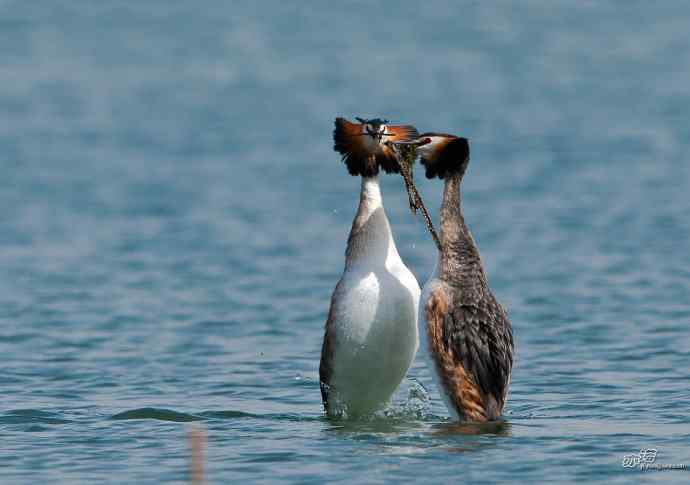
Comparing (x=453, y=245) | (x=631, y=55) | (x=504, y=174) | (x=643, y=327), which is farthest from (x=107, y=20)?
(x=453, y=245)

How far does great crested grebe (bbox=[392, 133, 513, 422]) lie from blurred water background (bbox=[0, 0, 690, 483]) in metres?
0.30

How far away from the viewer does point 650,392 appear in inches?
564

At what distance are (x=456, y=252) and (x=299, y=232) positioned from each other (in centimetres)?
1301

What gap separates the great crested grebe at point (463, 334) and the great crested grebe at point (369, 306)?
45cm

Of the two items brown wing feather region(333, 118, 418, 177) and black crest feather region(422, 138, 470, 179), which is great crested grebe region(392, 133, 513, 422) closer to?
black crest feather region(422, 138, 470, 179)

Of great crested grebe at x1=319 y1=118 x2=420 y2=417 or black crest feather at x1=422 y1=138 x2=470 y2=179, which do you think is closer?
great crested grebe at x1=319 y1=118 x2=420 y2=417

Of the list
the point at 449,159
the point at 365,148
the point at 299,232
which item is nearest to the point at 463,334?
the point at 449,159

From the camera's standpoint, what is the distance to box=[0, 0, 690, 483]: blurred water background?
40.9 feet

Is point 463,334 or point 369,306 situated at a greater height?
point 369,306

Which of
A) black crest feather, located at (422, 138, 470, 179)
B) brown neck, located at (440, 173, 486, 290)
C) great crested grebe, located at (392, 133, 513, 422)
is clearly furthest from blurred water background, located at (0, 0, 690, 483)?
black crest feather, located at (422, 138, 470, 179)

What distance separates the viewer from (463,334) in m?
12.8

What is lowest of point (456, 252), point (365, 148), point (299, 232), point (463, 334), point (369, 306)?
point (463, 334)

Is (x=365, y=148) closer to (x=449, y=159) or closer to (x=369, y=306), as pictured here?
(x=449, y=159)

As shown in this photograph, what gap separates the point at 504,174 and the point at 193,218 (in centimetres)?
718
